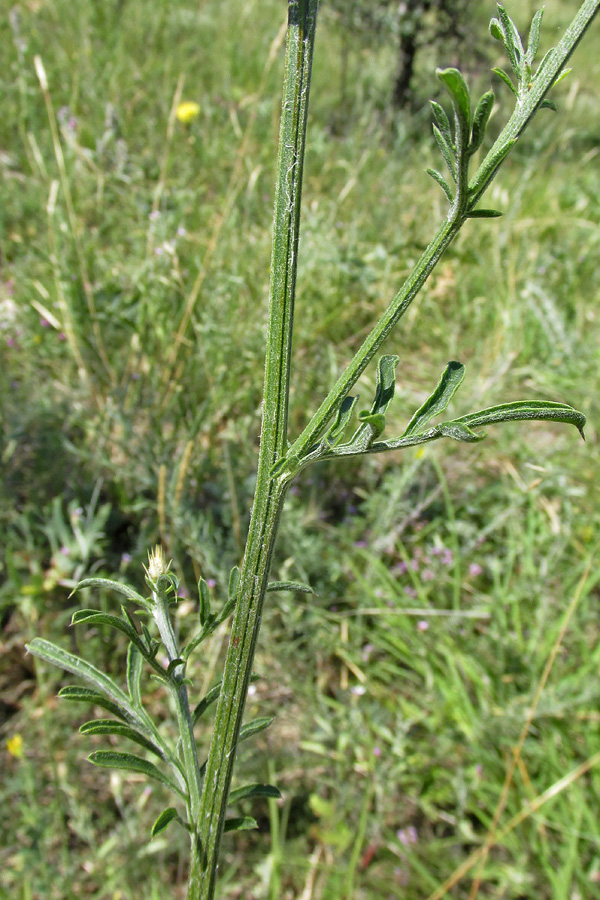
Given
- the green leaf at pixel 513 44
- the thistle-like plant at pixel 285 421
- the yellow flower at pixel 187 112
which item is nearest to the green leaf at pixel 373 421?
the thistle-like plant at pixel 285 421

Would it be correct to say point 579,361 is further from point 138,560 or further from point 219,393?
point 138,560

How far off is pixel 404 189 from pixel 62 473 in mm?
2245

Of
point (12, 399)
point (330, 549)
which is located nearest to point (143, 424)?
point (12, 399)

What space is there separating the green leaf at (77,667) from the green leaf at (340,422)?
0.31 metres

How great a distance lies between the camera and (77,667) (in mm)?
615

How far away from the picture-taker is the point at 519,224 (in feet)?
9.52

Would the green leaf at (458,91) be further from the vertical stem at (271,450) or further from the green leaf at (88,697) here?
the green leaf at (88,697)

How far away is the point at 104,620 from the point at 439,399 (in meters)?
0.31

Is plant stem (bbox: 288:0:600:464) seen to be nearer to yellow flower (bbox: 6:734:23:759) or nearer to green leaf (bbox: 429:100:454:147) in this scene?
green leaf (bbox: 429:100:454:147)

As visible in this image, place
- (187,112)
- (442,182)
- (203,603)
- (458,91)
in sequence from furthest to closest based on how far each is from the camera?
(187,112)
(203,603)
(442,182)
(458,91)

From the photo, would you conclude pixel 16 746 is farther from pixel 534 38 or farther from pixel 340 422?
pixel 534 38

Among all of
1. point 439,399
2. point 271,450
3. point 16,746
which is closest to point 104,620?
point 271,450

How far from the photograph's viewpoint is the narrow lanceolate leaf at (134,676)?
25.7 inches

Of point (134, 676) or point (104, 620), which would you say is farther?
point (134, 676)
